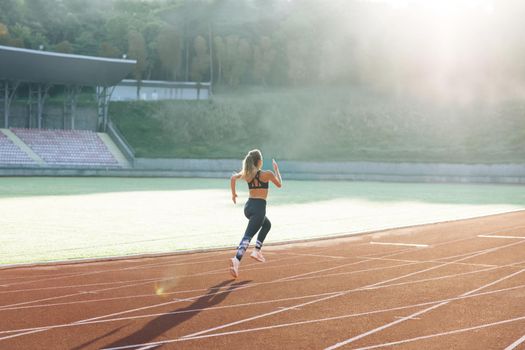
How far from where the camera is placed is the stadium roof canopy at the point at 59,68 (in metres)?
64.6

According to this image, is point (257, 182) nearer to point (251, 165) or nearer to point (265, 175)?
point (265, 175)

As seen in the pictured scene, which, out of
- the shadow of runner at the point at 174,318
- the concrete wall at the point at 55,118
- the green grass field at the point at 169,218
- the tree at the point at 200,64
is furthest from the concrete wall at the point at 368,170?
the tree at the point at 200,64

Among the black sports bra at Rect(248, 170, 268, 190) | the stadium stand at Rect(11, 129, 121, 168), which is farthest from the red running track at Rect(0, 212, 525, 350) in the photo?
the stadium stand at Rect(11, 129, 121, 168)

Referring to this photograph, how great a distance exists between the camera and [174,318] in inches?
341

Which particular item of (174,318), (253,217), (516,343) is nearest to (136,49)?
(253,217)

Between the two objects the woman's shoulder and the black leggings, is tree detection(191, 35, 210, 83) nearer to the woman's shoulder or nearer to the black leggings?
the black leggings

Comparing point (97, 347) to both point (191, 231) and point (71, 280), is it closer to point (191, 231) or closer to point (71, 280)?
point (71, 280)

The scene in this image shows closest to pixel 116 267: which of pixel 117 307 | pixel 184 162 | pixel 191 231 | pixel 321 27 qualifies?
pixel 117 307

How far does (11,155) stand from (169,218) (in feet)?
143

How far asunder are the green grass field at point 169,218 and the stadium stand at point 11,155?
989 inches

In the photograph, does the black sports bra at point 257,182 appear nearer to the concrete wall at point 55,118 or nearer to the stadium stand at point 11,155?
the stadium stand at point 11,155

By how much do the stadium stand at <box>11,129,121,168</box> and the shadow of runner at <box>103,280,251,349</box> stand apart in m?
56.1

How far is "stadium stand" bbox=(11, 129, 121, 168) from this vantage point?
214 feet

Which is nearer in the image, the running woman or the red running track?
the red running track
